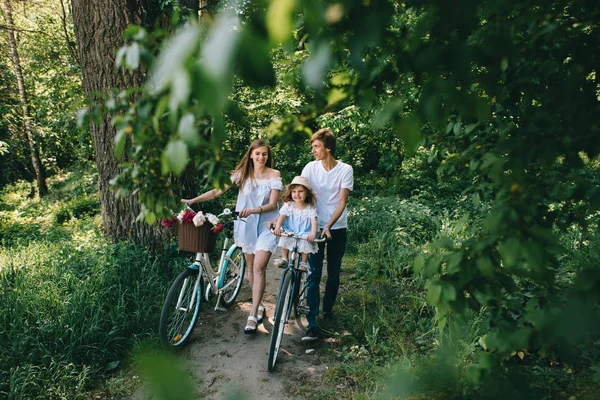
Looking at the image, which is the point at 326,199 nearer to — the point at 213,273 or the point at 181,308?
the point at 213,273

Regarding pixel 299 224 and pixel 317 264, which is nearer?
pixel 299 224

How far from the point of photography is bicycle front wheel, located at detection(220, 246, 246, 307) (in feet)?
16.1

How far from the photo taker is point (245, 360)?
4.00m

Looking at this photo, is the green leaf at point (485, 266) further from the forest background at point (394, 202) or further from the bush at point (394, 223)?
the bush at point (394, 223)

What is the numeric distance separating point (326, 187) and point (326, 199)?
0.40 feet

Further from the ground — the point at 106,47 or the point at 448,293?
the point at 106,47

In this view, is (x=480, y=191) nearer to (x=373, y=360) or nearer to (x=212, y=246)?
(x=373, y=360)

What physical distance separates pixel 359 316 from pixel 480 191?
2.73 metres

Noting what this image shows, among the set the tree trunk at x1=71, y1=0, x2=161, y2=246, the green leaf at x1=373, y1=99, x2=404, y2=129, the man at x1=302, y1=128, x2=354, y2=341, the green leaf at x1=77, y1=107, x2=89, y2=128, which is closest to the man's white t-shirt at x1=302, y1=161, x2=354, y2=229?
the man at x1=302, y1=128, x2=354, y2=341

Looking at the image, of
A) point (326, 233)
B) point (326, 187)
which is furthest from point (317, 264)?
point (326, 187)

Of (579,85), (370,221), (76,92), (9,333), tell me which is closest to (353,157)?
(370,221)

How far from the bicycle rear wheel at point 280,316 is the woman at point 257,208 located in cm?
43

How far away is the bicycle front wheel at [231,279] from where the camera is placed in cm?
492

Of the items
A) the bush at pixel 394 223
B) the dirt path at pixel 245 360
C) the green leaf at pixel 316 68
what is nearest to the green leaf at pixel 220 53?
the green leaf at pixel 316 68
